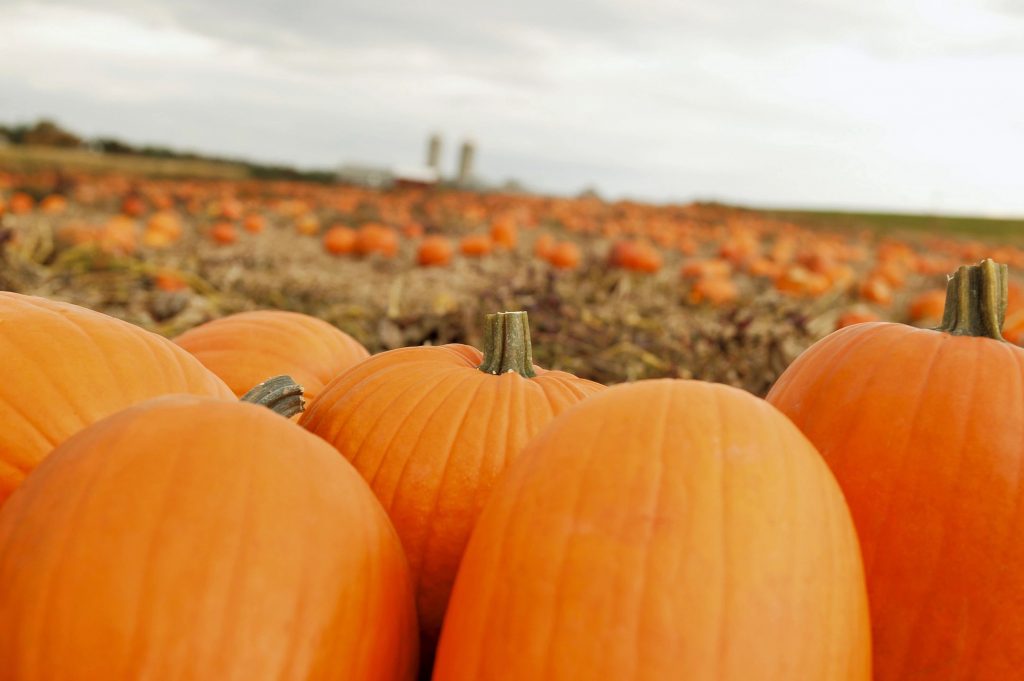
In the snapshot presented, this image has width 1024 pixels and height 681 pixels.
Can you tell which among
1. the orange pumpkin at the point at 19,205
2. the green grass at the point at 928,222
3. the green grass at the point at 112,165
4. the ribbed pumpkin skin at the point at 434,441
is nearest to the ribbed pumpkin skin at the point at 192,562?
the ribbed pumpkin skin at the point at 434,441

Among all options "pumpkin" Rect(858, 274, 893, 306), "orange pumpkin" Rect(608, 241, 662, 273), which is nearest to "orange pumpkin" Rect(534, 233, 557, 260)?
"orange pumpkin" Rect(608, 241, 662, 273)

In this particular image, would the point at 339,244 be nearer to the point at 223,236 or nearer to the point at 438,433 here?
the point at 223,236

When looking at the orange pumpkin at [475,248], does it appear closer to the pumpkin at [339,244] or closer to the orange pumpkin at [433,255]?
the orange pumpkin at [433,255]

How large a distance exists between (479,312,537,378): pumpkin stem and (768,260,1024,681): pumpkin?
543 mm

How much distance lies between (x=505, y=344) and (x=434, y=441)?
0.92 ft

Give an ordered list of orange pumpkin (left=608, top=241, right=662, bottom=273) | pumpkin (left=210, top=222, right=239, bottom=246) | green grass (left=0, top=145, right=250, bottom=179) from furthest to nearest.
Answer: green grass (left=0, top=145, right=250, bottom=179) < pumpkin (left=210, top=222, right=239, bottom=246) < orange pumpkin (left=608, top=241, right=662, bottom=273)

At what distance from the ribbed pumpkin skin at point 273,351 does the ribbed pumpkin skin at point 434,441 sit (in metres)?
0.70

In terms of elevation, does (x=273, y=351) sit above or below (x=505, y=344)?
below

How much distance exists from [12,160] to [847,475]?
879 inches

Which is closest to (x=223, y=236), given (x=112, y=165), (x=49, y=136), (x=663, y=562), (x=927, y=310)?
(x=927, y=310)

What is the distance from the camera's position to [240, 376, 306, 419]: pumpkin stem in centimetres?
164

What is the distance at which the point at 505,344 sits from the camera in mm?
1797

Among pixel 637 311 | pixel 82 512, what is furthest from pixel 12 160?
pixel 82 512

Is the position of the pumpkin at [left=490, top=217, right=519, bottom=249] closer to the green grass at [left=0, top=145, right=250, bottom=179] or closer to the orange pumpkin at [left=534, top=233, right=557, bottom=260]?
the orange pumpkin at [left=534, top=233, right=557, bottom=260]
